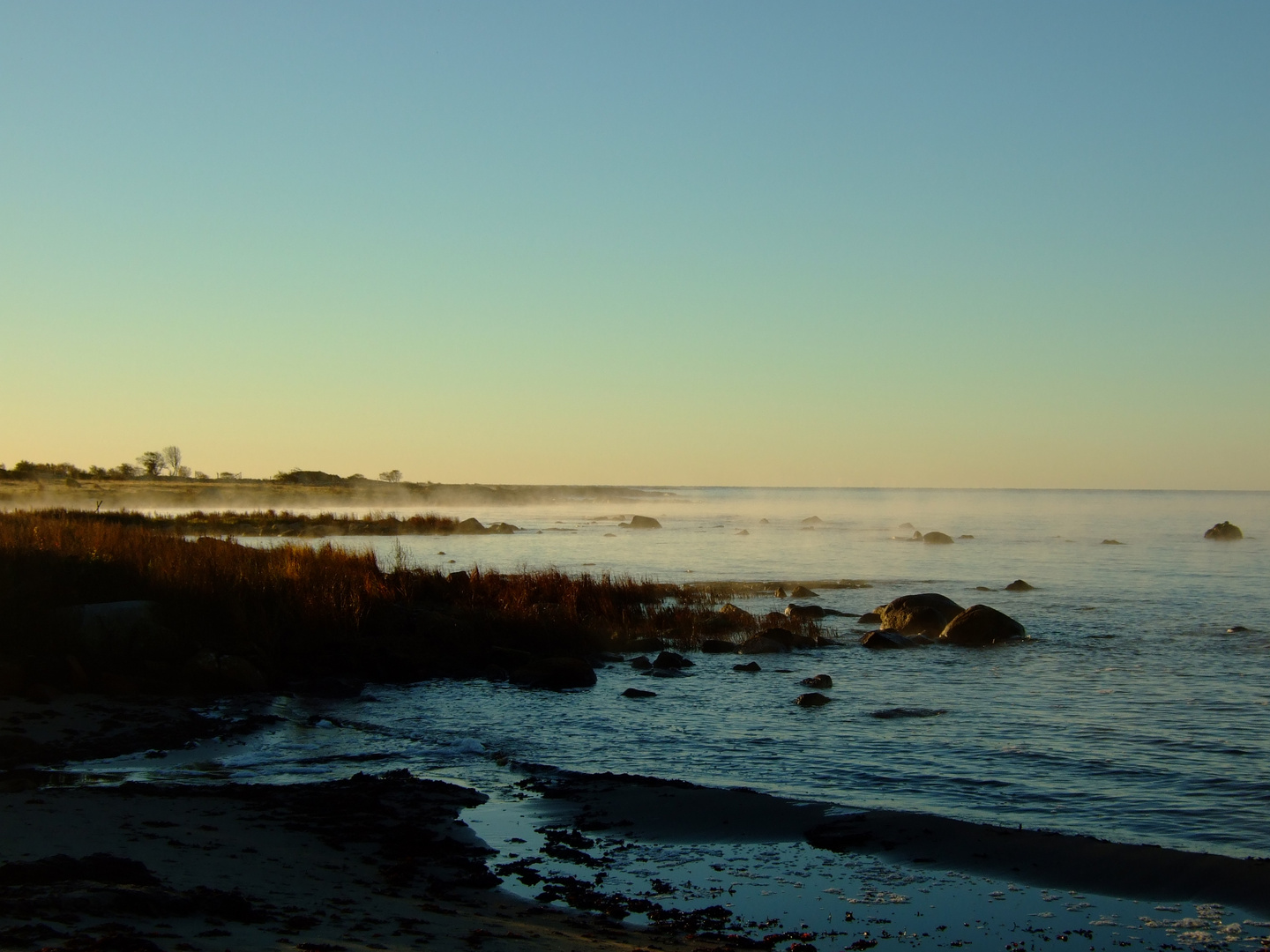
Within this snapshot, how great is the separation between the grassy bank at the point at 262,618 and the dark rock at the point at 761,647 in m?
1.47

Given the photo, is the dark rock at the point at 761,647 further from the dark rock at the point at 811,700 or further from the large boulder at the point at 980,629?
the dark rock at the point at 811,700

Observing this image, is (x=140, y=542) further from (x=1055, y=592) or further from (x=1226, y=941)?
(x=1055, y=592)

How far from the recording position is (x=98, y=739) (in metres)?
11.9

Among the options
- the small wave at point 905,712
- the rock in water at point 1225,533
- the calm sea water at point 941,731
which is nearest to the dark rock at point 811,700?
the calm sea water at point 941,731

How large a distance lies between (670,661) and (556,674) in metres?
2.92

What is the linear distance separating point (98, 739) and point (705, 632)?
47.0 ft

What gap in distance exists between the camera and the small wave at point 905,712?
1485cm

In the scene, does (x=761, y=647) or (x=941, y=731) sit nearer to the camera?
(x=941, y=731)

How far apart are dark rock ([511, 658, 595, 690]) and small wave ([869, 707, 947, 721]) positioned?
495cm

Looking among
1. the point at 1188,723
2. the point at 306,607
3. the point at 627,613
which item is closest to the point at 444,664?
the point at 306,607

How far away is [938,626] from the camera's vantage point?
24125mm

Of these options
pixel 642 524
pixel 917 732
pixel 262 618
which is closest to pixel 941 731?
pixel 917 732

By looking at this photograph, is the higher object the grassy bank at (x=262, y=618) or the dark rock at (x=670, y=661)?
the grassy bank at (x=262, y=618)

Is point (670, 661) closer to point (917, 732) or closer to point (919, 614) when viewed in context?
point (917, 732)
